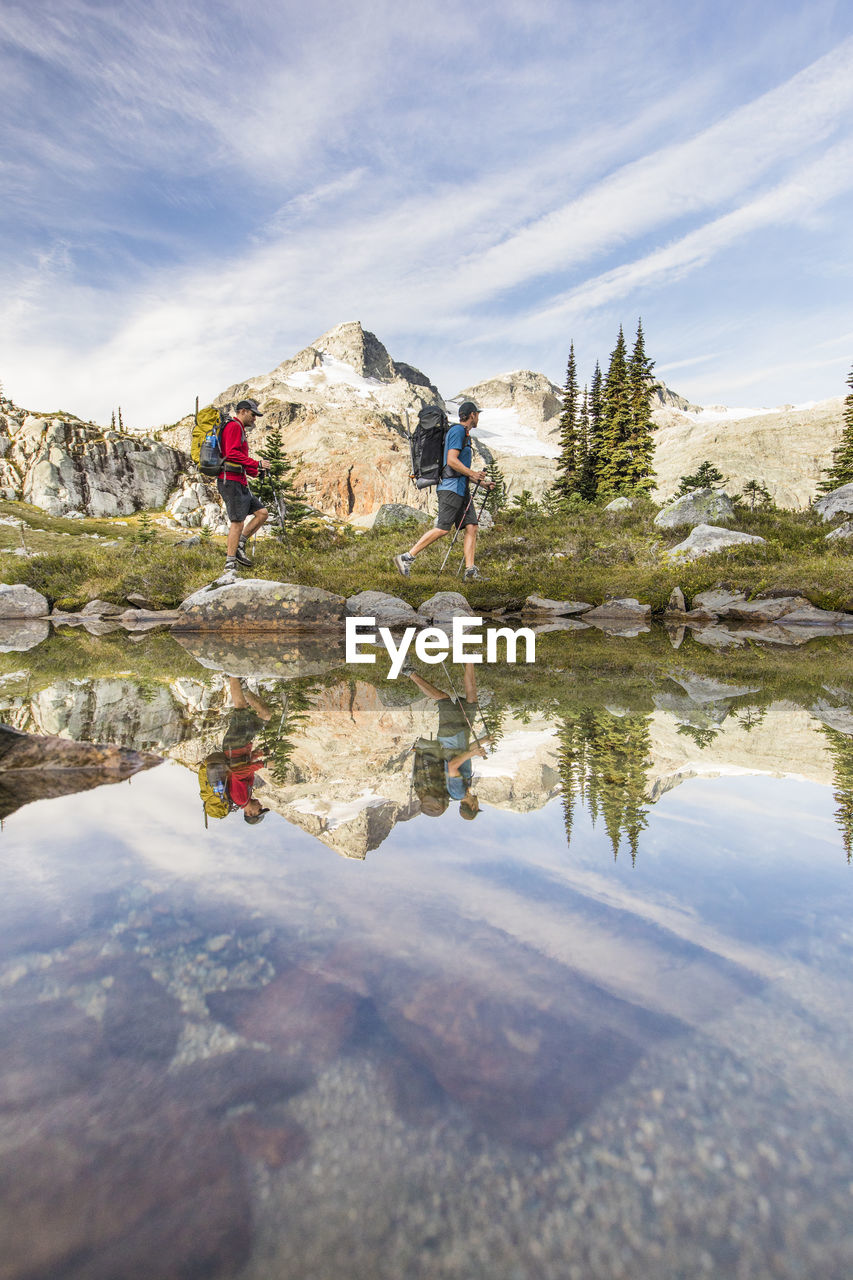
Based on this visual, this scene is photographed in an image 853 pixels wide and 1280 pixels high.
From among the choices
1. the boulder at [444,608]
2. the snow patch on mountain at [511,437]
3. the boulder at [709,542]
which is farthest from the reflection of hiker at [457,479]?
the snow patch on mountain at [511,437]

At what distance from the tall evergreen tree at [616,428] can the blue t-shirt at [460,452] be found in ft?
78.4

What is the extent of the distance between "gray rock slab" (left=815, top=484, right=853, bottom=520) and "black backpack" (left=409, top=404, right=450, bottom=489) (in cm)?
1656

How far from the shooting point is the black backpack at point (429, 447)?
1219cm

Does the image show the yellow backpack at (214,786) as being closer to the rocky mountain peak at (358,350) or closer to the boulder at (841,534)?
the boulder at (841,534)

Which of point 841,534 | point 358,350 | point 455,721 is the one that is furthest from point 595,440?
point 358,350

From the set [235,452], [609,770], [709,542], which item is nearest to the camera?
[609,770]

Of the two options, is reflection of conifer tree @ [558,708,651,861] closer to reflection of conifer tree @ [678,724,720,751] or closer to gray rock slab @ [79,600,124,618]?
reflection of conifer tree @ [678,724,720,751]

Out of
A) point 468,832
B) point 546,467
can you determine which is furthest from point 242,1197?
point 546,467

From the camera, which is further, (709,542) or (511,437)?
(511,437)

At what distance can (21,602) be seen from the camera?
17.2m

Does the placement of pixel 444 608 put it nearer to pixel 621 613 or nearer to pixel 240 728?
pixel 621 613

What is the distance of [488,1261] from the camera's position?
3.00 ft

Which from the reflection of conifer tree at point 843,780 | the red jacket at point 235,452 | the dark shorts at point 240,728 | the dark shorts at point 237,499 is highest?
the red jacket at point 235,452

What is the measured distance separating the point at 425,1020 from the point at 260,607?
12559mm
